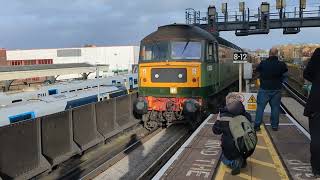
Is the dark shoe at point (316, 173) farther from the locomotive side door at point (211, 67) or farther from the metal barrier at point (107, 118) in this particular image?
the locomotive side door at point (211, 67)

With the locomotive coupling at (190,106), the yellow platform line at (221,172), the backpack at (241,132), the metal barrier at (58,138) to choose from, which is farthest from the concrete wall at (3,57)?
the backpack at (241,132)

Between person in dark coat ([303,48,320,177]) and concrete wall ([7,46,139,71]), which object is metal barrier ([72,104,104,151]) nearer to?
person in dark coat ([303,48,320,177])

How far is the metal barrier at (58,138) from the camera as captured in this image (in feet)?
33.4

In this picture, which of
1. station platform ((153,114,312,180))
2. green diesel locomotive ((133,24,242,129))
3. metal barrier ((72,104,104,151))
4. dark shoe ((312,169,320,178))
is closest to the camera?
dark shoe ((312,169,320,178))

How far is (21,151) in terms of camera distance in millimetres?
9188

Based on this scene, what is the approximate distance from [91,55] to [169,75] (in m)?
51.7

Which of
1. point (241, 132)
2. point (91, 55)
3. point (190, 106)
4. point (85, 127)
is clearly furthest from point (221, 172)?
point (91, 55)

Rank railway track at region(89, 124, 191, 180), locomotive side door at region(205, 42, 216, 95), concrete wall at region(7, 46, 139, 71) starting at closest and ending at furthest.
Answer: railway track at region(89, 124, 191, 180) → locomotive side door at region(205, 42, 216, 95) → concrete wall at region(7, 46, 139, 71)

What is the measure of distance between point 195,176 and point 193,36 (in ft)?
27.8

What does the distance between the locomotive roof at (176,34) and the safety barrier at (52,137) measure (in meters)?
2.58

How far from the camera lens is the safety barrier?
884cm

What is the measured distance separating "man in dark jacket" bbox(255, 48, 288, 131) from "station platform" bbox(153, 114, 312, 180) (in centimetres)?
67

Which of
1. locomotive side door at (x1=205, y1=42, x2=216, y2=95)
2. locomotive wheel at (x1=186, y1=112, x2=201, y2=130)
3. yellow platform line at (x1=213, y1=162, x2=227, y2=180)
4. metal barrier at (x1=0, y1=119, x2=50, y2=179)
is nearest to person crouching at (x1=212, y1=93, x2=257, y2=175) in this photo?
yellow platform line at (x1=213, y1=162, x2=227, y2=180)

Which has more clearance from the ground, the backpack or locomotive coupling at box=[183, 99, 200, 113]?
the backpack
